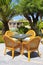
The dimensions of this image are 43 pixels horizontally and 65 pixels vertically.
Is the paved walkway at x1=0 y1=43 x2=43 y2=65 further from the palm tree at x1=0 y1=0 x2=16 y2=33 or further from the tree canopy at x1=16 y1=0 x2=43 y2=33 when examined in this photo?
the palm tree at x1=0 y1=0 x2=16 y2=33

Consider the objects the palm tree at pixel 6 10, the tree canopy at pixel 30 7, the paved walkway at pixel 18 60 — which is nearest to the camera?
the paved walkway at pixel 18 60

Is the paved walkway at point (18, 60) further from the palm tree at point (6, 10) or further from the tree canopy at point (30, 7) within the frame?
the palm tree at point (6, 10)

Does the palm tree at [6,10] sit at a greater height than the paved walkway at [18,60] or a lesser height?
lesser

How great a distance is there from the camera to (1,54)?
820 centimetres

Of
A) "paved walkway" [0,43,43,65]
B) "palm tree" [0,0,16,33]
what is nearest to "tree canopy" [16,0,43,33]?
"palm tree" [0,0,16,33]

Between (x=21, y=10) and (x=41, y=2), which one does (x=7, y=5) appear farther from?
(x=41, y=2)

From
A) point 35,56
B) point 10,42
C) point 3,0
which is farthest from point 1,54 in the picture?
point 3,0

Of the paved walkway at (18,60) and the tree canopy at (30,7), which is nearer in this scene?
the paved walkway at (18,60)

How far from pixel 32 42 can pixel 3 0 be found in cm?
1213

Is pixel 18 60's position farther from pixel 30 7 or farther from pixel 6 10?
pixel 6 10

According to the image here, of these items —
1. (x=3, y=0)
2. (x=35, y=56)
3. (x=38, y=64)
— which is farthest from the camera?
(x=3, y=0)

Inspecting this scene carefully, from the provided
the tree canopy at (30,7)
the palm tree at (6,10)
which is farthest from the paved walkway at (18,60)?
the palm tree at (6,10)

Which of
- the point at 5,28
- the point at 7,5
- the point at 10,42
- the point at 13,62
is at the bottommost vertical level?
the point at 5,28

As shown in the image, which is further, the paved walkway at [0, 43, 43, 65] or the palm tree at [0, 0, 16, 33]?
the palm tree at [0, 0, 16, 33]
